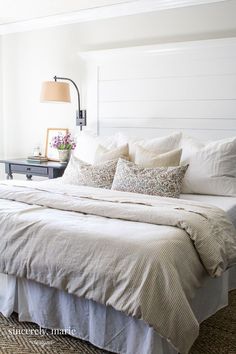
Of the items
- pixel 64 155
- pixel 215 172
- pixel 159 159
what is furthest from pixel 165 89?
pixel 64 155

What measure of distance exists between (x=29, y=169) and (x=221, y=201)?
2141mm

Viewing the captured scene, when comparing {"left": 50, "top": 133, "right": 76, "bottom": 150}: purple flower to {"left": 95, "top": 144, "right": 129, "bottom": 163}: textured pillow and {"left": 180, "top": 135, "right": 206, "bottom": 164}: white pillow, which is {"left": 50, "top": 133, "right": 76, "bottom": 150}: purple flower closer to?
{"left": 95, "top": 144, "right": 129, "bottom": 163}: textured pillow

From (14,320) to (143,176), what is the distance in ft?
4.11

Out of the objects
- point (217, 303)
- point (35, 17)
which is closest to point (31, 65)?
point (35, 17)

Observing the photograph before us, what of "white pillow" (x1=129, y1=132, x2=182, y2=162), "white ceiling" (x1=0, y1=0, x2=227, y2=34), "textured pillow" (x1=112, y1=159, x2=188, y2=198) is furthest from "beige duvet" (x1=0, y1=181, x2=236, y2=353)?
"white ceiling" (x1=0, y1=0, x2=227, y2=34)

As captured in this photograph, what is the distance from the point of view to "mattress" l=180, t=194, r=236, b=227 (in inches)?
102

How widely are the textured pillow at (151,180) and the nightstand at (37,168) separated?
4.00 ft

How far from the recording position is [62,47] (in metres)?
4.29

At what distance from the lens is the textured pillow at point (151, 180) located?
2.70 metres

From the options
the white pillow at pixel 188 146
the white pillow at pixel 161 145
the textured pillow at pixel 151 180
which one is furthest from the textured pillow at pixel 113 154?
the white pillow at pixel 188 146

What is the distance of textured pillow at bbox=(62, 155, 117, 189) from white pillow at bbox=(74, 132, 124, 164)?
289 millimetres

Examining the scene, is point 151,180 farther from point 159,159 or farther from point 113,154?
point 113,154

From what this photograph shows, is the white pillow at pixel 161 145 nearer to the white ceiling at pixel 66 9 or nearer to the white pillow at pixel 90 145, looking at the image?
the white pillow at pixel 90 145

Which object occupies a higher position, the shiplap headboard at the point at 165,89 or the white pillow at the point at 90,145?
the shiplap headboard at the point at 165,89
